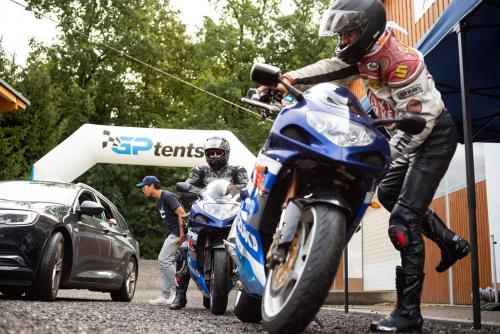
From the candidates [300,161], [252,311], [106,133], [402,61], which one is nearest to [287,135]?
[300,161]

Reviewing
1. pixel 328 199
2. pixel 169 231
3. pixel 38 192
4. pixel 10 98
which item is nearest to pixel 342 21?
pixel 328 199

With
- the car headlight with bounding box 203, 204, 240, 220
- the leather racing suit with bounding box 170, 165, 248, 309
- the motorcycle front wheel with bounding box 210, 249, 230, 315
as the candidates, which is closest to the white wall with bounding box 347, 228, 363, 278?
the leather racing suit with bounding box 170, 165, 248, 309

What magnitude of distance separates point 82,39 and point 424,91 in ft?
106

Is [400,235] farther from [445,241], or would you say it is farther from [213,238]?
[213,238]

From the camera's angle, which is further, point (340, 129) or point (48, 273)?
point (48, 273)

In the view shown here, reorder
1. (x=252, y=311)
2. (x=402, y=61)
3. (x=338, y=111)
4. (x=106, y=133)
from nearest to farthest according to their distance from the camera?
(x=338, y=111)
(x=402, y=61)
(x=252, y=311)
(x=106, y=133)

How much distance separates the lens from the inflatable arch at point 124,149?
50.7 feet

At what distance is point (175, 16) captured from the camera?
3959 centimetres

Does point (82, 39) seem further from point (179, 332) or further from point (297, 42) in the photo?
point (179, 332)

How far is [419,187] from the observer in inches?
165

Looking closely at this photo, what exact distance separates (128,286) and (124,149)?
5.53 metres

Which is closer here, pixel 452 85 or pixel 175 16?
pixel 452 85

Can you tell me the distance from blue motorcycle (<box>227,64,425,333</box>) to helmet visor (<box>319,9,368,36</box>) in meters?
0.57

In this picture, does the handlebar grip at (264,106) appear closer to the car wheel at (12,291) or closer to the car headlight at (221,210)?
the car headlight at (221,210)
